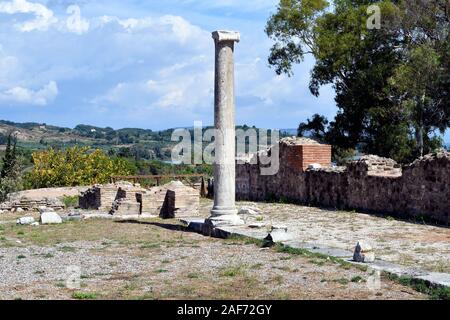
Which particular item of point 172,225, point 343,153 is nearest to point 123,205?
point 172,225

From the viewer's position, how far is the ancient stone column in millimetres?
14836

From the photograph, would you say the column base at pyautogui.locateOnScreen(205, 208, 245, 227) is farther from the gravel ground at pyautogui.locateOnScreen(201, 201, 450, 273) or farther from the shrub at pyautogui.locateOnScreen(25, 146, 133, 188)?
the shrub at pyautogui.locateOnScreen(25, 146, 133, 188)

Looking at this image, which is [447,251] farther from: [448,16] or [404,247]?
[448,16]

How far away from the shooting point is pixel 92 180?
34688mm

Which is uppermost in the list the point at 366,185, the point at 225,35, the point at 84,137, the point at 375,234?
the point at 84,137

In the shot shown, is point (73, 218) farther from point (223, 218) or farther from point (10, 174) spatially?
point (10, 174)

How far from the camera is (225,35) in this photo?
14.9 meters

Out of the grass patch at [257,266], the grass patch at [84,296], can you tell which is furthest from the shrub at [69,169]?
the grass patch at [84,296]

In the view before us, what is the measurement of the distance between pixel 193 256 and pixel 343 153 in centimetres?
1952

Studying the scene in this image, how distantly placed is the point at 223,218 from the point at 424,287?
23.2 ft

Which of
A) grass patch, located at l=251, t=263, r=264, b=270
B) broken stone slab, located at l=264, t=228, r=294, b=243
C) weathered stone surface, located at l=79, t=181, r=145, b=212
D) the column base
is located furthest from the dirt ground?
weathered stone surface, located at l=79, t=181, r=145, b=212

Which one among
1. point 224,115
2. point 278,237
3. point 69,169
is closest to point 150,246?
point 278,237

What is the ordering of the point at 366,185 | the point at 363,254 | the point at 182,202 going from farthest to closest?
the point at 366,185
the point at 182,202
the point at 363,254

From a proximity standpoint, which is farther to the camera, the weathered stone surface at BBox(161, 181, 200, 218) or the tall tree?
the tall tree
